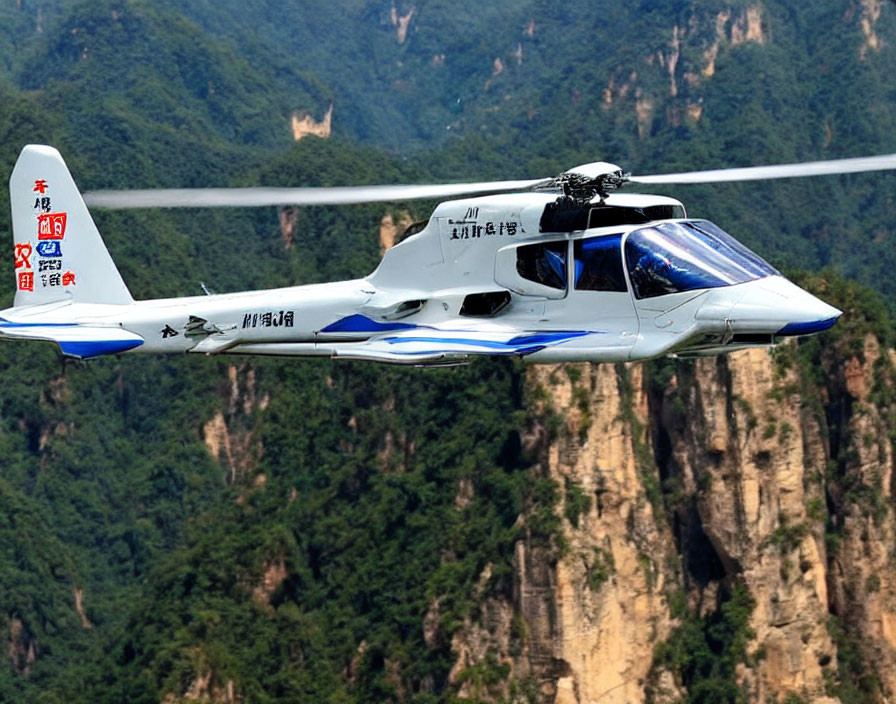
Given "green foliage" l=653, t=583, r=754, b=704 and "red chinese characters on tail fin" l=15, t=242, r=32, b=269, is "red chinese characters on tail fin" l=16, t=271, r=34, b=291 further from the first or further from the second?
"green foliage" l=653, t=583, r=754, b=704

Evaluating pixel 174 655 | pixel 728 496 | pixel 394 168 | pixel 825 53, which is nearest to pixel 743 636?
pixel 728 496

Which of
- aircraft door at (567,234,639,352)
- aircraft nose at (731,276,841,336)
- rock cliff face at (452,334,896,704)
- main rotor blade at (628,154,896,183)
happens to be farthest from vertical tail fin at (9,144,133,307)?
rock cliff face at (452,334,896,704)

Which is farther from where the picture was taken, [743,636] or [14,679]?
[14,679]

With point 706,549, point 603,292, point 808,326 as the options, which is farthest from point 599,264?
point 706,549

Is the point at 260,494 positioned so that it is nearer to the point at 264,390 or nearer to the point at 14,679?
the point at 14,679

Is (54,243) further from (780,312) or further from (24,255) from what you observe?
(780,312)

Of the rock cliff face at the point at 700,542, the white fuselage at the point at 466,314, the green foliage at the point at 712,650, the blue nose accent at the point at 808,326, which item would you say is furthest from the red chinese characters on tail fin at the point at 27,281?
the green foliage at the point at 712,650
